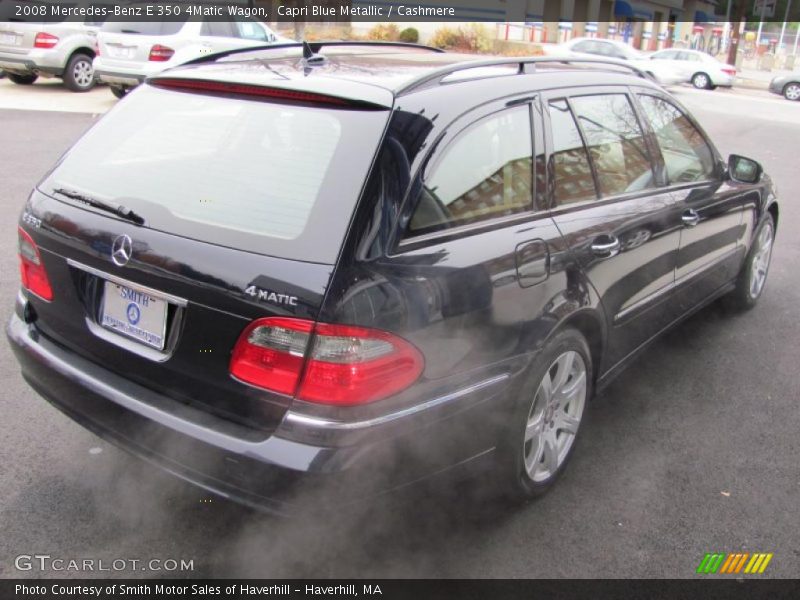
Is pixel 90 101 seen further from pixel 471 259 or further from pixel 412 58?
pixel 471 259

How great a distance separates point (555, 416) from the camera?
9.99 feet

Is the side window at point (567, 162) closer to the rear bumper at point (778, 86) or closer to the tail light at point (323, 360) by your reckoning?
the tail light at point (323, 360)

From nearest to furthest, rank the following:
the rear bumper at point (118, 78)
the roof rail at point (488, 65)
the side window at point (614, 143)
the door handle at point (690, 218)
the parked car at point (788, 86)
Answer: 1. the roof rail at point (488, 65)
2. the side window at point (614, 143)
3. the door handle at point (690, 218)
4. the rear bumper at point (118, 78)
5. the parked car at point (788, 86)

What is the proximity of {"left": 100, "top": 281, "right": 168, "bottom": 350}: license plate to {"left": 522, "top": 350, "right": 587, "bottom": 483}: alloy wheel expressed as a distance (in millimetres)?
1353

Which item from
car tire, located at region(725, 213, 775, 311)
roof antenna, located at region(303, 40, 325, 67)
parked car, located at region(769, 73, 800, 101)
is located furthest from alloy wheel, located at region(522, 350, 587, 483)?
parked car, located at region(769, 73, 800, 101)

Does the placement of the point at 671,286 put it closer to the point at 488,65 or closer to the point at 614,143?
the point at 614,143

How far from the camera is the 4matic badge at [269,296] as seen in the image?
213cm

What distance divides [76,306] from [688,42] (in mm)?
59789

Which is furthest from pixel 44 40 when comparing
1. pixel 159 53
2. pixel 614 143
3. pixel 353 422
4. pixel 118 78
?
pixel 353 422

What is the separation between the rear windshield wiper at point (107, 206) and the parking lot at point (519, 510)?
3.70ft

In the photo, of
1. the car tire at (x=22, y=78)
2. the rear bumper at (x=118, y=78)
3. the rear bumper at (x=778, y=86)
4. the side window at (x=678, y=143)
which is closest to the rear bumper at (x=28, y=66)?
the car tire at (x=22, y=78)

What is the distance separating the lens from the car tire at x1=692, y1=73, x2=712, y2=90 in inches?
972

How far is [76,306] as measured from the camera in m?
2.62
